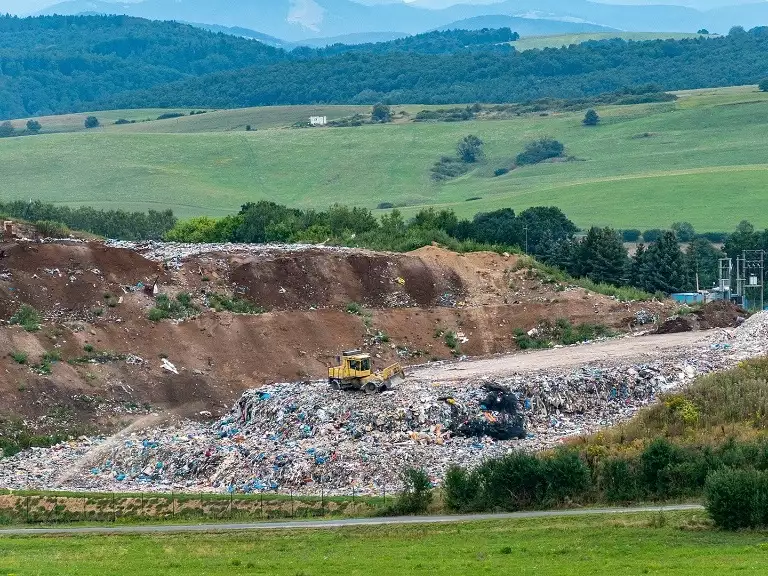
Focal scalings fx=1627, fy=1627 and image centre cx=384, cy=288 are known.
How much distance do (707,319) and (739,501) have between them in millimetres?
34580

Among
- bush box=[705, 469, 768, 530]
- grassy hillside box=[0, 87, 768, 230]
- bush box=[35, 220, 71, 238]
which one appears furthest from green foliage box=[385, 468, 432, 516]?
grassy hillside box=[0, 87, 768, 230]

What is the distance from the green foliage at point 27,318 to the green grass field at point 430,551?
71.0 feet

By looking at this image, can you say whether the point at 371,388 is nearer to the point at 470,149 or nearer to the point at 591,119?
the point at 470,149

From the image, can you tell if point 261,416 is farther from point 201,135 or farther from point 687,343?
point 201,135

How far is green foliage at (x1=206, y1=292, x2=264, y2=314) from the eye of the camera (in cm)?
6306

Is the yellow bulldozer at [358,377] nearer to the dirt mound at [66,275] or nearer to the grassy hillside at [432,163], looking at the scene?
the dirt mound at [66,275]

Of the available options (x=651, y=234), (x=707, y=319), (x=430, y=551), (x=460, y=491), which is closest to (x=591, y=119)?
(x=651, y=234)

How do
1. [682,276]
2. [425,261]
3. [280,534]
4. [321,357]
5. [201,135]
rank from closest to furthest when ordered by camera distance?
[280,534], [321,357], [425,261], [682,276], [201,135]

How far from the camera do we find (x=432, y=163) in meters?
168

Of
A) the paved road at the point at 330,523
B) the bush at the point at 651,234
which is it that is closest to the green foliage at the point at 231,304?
the paved road at the point at 330,523

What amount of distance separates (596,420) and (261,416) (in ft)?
34.0

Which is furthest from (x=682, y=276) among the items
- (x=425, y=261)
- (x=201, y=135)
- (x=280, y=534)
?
(x=201, y=135)

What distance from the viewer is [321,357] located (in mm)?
60281

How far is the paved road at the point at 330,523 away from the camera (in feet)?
119
